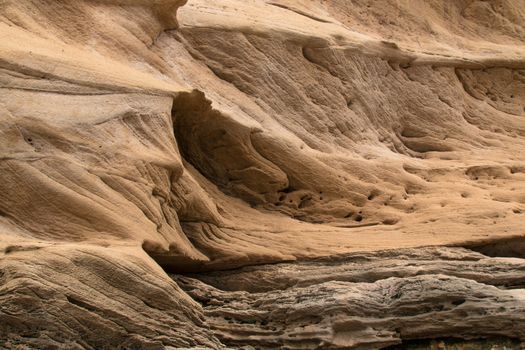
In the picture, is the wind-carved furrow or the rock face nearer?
the rock face

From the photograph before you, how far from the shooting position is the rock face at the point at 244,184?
7.82m

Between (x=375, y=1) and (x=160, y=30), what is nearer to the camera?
(x=160, y=30)

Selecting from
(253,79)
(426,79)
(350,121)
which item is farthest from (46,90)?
(426,79)

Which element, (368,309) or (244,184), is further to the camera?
(244,184)

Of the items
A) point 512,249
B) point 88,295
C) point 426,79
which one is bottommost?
point 88,295

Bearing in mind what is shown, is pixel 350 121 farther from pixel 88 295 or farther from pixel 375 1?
pixel 88 295

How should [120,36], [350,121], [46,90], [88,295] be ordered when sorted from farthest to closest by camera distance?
[350,121] → [120,36] → [46,90] → [88,295]

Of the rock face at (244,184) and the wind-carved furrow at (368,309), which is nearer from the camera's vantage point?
the rock face at (244,184)

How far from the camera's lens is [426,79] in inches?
499

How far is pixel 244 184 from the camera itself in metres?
10.3

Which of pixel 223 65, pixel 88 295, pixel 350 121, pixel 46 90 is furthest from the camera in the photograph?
pixel 350 121

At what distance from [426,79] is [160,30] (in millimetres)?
3795

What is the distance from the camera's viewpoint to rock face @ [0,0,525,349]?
7.82 metres

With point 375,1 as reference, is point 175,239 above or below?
below
